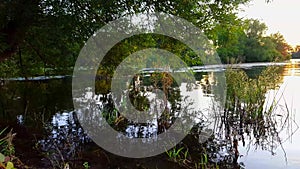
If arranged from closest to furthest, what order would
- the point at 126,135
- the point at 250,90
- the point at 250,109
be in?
the point at 126,135 → the point at 250,90 → the point at 250,109

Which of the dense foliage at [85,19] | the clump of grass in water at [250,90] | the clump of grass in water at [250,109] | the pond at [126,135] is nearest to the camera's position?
the pond at [126,135]

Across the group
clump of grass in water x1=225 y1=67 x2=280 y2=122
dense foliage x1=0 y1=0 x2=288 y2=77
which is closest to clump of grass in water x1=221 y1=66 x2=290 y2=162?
clump of grass in water x1=225 y1=67 x2=280 y2=122

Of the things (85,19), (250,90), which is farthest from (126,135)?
(250,90)

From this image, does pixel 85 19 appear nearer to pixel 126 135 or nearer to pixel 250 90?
pixel 126 135

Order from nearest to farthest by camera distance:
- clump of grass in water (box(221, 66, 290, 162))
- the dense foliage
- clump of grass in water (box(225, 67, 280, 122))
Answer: the dense foliage < clump of grass in water (box(221, 66, 290, 162)) < clump of grass in water (box(225, 67, 280, 122))

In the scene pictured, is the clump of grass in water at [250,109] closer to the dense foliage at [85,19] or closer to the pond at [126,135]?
the pond at [126,135]

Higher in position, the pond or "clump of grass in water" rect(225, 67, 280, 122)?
"clump of grass in water" rect(225, 67, 280, 122)

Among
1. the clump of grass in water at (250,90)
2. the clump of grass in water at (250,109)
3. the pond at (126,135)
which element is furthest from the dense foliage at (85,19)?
the pond at (126,135)

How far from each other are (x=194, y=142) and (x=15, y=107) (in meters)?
5.56

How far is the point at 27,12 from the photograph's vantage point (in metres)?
5.49

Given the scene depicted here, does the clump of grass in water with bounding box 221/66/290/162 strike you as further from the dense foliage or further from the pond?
the dense foliage

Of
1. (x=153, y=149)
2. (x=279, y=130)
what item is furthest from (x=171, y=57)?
(x=279, y=130)

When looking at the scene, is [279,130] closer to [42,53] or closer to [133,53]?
[133,53]

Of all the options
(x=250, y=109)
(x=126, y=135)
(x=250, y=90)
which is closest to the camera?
(x=126, y=135)
